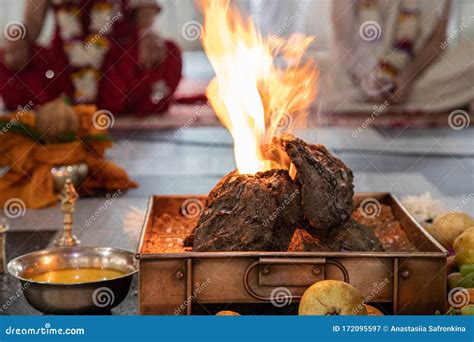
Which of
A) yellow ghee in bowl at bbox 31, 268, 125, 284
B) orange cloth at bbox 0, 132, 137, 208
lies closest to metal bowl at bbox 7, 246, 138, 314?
yellow ghee in bowl at bbox 31, 268, 125, 284

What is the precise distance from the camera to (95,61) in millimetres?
6785

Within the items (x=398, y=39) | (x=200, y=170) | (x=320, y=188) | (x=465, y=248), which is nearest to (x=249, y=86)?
(x=320, y=188)

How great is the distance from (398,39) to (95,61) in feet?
7.39

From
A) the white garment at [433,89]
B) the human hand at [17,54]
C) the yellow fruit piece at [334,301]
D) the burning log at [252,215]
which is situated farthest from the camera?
the white garment at [433,89]

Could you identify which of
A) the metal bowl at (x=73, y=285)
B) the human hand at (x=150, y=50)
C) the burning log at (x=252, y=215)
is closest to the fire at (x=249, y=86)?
the burning log at (x=252, y=215)

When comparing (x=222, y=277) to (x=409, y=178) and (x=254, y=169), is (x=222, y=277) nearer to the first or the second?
(x=254, y=169)

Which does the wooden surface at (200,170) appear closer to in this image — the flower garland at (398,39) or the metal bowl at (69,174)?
the metal bowl at (69,174)

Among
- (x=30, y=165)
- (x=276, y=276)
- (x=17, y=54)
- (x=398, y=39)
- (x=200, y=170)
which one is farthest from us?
(x=398, y=39)

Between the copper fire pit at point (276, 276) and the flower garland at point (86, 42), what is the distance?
14.3 ft

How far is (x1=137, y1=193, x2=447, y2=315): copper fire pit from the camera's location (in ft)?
7.80

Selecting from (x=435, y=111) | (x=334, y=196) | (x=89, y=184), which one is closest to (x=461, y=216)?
(x=334, y=196)

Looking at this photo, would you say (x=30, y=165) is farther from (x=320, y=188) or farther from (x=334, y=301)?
(x=334, y=301)

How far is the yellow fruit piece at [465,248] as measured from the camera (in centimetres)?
→ 275

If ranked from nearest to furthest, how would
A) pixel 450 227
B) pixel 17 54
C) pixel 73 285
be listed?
1. pixel 73 285
2. pixel 450 227
3. pixel 17 54
